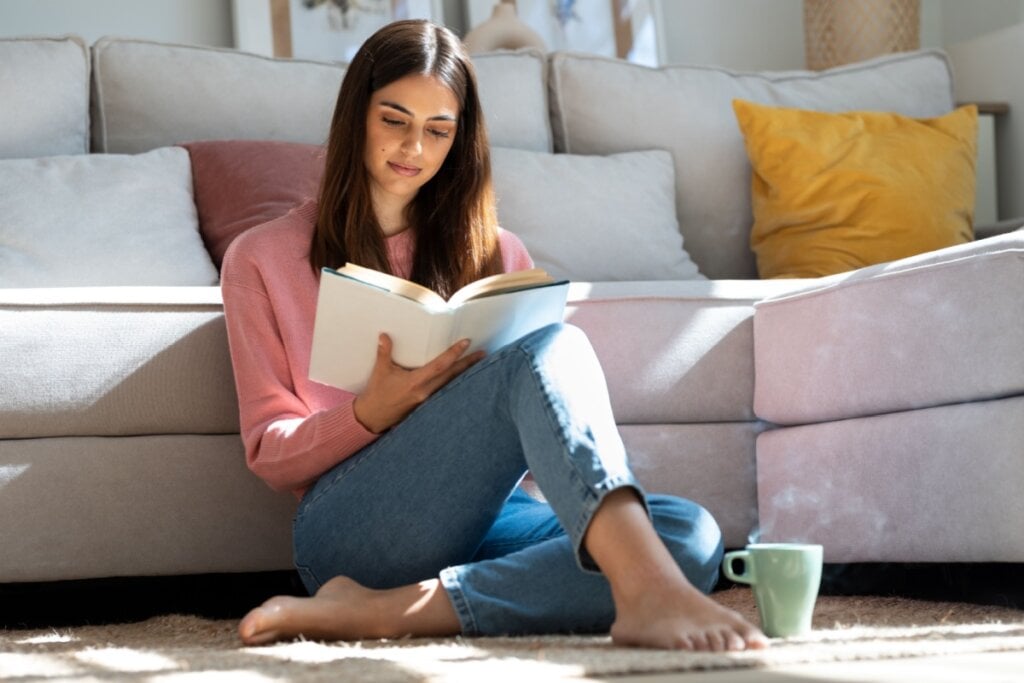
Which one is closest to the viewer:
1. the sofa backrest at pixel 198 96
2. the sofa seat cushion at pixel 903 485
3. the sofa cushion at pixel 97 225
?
the sofa seat cushion at pixel 903 485

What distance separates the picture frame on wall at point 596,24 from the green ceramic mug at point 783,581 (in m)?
2.24

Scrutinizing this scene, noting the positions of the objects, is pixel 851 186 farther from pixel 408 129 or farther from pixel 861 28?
pixel 408 129

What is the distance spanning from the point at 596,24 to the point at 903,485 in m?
1.98

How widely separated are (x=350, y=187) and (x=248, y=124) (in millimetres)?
930

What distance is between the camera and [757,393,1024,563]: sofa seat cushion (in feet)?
5.23

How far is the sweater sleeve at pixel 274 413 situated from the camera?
148 centimetres

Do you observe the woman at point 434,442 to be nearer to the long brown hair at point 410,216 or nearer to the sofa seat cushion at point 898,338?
the long brown hair at point 410,216

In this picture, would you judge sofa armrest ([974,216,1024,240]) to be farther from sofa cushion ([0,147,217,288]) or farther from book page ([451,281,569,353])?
sofa cushion ([0,147,217,288])

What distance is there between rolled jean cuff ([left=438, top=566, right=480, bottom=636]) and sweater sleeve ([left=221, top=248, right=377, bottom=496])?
194 mm

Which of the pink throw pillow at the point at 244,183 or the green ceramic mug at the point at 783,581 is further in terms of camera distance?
the pink throw pillow at the point at 244,183

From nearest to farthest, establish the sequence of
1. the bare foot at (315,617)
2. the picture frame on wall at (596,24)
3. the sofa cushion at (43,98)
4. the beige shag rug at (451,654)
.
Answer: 1. the beige shag rug at (451,654)
2. the bare foot at (315,617)
3. the sofa cushion at (43,98)
4. the picture frame on wall at (596,24)

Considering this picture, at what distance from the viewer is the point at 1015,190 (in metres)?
3.17

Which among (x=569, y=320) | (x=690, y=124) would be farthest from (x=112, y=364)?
(x=690, y=124)

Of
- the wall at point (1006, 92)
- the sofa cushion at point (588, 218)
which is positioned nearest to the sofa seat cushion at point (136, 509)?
the sofa cushion at point (588, 218)
